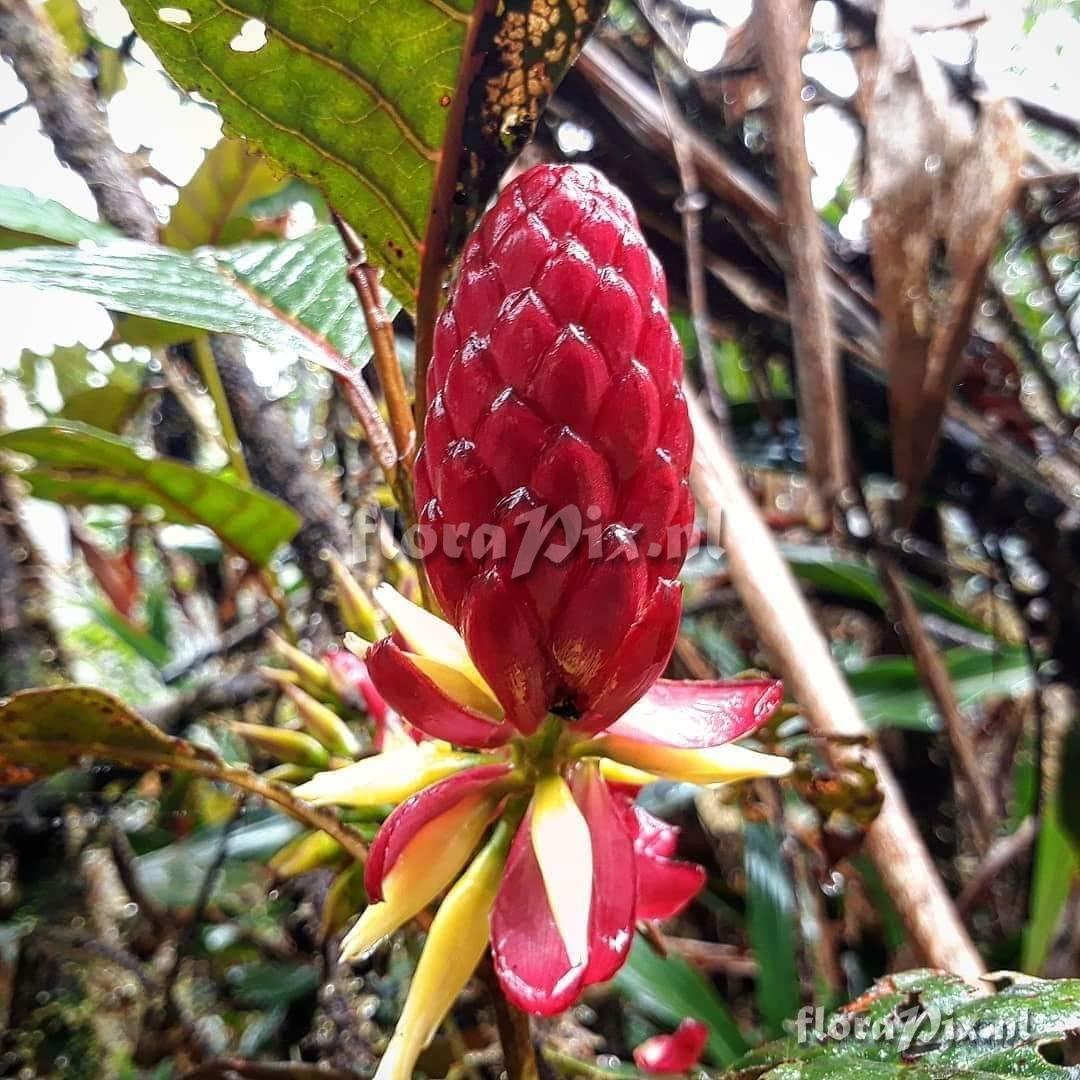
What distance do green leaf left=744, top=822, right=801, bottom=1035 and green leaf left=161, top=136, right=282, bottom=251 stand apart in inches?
32.4

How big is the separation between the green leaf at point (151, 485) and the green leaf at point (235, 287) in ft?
0.68

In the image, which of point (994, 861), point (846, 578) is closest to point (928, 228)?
point (846, 578)

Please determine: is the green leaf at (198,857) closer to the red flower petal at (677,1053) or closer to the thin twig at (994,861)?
the red flower petal at (677,1053)

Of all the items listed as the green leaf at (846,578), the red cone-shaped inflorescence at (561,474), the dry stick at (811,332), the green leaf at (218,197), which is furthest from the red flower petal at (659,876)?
the green leaf at (218,197)

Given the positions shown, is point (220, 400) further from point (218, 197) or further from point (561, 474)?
point (561, 474)

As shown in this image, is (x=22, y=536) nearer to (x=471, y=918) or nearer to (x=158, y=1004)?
(x=158, y=1004)

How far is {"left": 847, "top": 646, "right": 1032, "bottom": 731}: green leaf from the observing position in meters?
0.93

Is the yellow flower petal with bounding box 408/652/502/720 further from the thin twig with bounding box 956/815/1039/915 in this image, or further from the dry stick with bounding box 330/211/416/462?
the thin twig with bounding box 956/815/1039/915

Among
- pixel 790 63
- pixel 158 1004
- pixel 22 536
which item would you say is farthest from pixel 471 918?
pixel 22 536

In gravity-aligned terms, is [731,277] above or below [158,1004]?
above

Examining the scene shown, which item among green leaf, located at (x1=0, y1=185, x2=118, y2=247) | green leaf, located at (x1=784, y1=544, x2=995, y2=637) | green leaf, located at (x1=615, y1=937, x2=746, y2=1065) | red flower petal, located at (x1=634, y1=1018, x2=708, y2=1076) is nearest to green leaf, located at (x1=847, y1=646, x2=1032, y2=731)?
green leaf, located at (x1=784, y1=544, x2=995, y2=637)

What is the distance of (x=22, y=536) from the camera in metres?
1.05

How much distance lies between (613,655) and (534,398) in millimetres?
87

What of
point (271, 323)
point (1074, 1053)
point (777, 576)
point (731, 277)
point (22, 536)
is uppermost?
point (731, 277)
